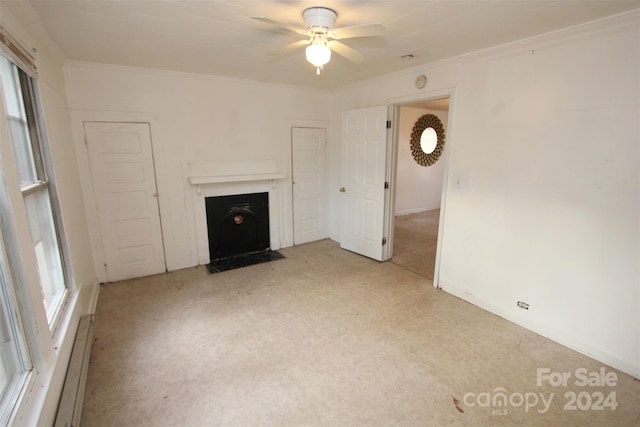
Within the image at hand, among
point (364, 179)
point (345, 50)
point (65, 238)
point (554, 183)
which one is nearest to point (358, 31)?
point (345, 50)

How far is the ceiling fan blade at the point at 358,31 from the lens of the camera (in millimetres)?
1773

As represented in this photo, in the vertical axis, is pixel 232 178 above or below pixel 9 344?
above

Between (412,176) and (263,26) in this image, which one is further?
(412,176)

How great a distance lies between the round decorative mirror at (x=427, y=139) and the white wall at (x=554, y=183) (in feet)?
11.7

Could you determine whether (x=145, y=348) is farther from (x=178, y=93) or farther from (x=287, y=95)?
(x=287, y=95)

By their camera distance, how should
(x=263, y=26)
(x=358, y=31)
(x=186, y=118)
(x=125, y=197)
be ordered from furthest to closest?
(x=186, y=118)
(x=125, y=197)
(x=263, y=26)
(x=358, y=31)

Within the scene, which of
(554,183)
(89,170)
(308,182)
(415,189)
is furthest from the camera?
(415,189)

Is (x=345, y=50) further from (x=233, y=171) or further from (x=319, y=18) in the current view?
(x=233, y=171)

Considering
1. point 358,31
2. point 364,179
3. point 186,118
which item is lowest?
point 364,179

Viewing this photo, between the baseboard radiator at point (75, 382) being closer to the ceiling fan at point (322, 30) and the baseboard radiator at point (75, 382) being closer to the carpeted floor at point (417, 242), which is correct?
the ceiling fan at point (322, 30)

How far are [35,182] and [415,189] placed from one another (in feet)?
20.8

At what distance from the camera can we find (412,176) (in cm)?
675

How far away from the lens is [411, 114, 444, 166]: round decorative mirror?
21.5 feet

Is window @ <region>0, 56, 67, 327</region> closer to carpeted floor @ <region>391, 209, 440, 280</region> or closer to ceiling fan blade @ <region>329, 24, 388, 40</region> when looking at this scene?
ceiling fan blade @ <region>329, 24, 388, 40</region>
